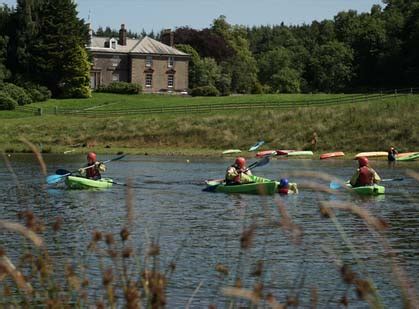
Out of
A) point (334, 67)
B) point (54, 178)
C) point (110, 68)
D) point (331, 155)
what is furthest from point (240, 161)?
point (334, 67)

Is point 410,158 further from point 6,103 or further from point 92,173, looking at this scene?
point 6,103

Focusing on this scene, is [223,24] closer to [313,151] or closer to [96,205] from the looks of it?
[313,151]

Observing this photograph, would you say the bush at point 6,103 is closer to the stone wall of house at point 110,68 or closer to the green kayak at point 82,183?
the stone wall of house at point 110,68

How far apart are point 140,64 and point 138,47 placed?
2687mm

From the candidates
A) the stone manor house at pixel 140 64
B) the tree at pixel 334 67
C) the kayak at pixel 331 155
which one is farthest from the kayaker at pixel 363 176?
the tree at pixel 334 67

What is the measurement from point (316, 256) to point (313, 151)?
143 feet

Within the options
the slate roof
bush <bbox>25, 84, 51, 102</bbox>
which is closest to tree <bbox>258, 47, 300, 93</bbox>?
the slate roof

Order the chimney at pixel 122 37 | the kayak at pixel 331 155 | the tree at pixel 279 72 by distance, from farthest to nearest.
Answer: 1. the tree at pixel 279 72
2. the chimney at pixel 122 37
3. the kayak at pixel 331 155

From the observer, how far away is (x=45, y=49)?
94812 millimetres

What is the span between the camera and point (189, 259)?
1662cm

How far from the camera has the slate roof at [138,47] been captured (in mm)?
110994

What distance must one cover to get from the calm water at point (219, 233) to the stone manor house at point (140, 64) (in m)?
68.7

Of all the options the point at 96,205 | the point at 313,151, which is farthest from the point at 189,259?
the point at 313,151

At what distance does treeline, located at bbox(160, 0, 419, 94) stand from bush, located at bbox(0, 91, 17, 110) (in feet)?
94.5
